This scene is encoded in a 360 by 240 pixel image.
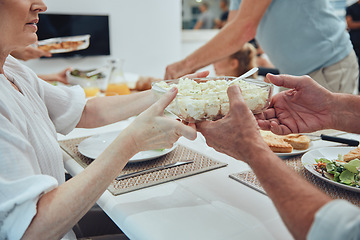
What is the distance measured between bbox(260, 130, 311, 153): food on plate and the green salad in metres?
0.18

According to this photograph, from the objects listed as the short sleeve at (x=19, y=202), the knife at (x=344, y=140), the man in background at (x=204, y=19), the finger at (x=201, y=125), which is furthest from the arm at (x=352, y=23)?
the short sleeve at (x=19, y=202)

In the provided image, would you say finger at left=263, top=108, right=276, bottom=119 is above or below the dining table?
above

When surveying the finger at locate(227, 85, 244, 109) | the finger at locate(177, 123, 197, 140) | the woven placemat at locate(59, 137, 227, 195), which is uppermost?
the finger at locate(227, 85, 244, 109)

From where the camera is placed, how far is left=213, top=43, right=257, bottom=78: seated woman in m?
3.02

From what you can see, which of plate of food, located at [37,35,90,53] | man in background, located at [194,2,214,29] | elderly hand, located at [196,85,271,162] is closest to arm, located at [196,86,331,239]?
elderly hand, located at [196,85,271,162]

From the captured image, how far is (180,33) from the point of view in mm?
6234

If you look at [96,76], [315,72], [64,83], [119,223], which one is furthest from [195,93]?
[64,83]

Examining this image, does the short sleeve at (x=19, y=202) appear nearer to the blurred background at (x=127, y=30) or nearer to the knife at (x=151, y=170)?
the knife at (x=151, y=170)

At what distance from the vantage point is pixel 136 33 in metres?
5.62

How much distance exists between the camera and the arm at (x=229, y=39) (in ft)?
5.75

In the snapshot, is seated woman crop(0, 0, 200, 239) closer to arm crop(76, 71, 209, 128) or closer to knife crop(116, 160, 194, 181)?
knife crop(116, 160, 194, 181)

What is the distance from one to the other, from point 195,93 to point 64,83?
79.1 inches

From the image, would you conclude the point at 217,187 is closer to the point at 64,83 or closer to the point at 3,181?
the point at 3,181

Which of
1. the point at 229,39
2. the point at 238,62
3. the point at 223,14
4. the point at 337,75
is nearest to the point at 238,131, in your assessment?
the point at 229,39
